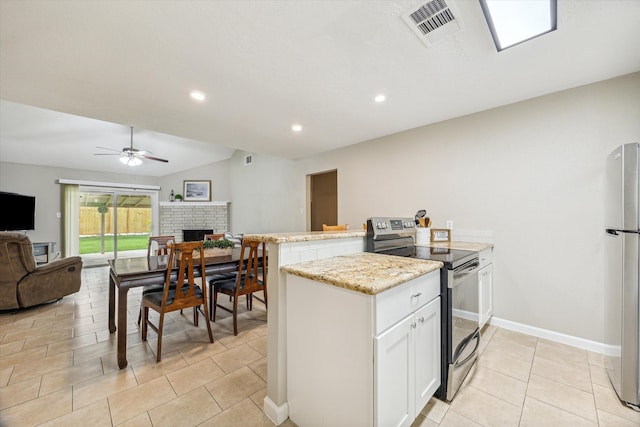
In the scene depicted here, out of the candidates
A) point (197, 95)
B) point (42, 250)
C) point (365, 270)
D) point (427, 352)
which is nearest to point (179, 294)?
point (365, 270)

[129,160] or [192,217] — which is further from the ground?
[129,160]

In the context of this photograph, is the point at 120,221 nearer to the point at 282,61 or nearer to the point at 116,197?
the point at 116,197

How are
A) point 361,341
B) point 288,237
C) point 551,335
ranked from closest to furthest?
point 361,341
point 288,237
point 551,335

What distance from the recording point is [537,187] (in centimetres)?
250

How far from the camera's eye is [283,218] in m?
5.65

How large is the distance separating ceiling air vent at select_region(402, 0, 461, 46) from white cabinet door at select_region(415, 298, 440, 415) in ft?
5.58

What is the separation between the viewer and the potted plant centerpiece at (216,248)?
278cm

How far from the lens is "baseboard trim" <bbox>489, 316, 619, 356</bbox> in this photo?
222cm

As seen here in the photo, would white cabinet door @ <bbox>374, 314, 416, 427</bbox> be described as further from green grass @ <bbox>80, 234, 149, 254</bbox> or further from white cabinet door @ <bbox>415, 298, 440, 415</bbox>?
green grass @ <bbox>80, 234, 149, 254</bbox>

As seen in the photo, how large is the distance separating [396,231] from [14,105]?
532 cm

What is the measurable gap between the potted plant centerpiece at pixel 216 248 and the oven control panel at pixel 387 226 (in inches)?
67.9

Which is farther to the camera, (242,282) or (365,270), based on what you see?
(242,282)

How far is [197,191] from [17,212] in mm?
3411

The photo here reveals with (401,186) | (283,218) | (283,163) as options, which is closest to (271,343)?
(401,186)
